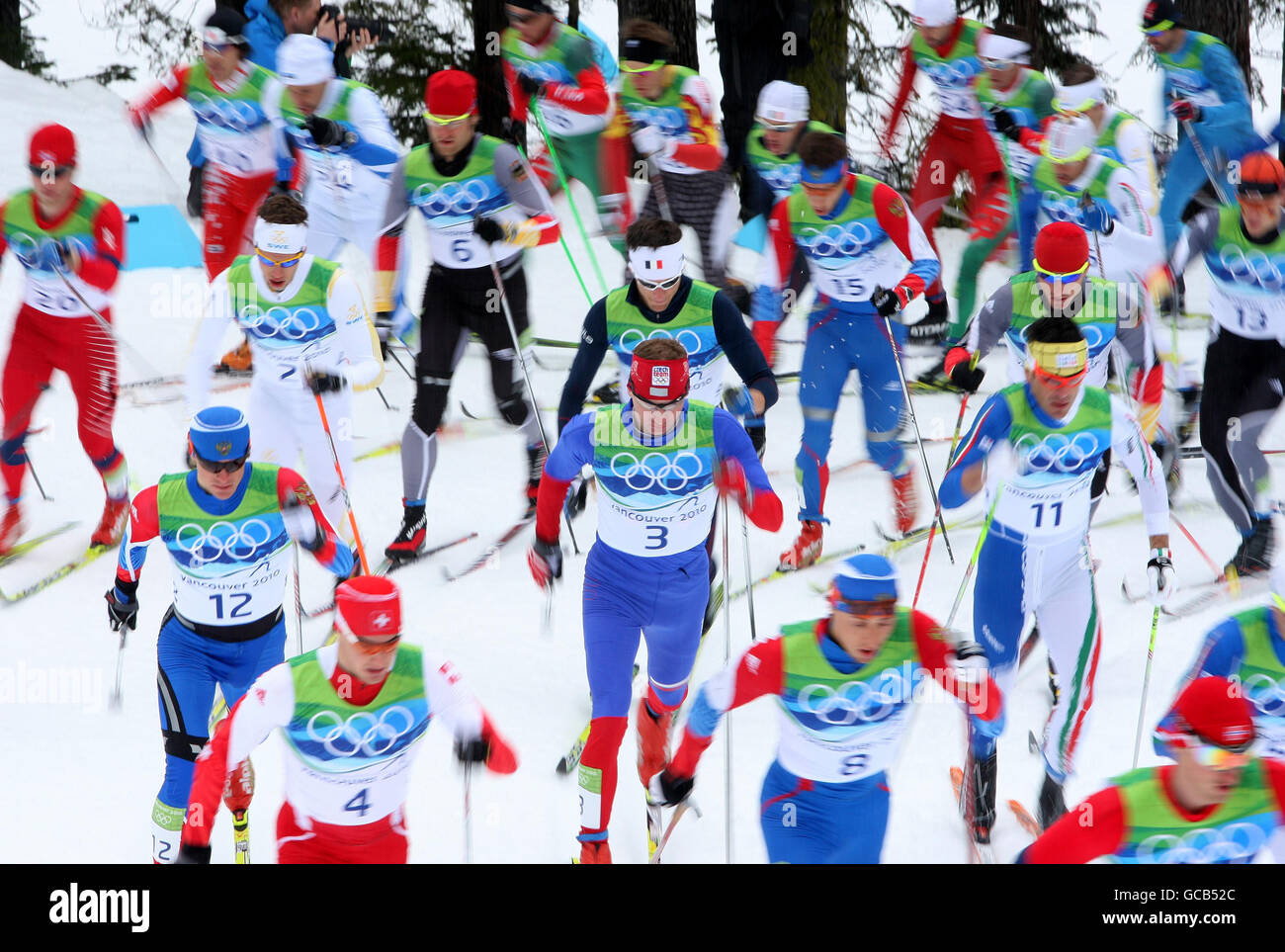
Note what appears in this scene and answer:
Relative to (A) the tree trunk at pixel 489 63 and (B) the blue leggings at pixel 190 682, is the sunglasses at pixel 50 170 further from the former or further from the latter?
(A) the tree trunk at pixel 489 63

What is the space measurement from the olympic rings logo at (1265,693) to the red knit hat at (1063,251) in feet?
7.63

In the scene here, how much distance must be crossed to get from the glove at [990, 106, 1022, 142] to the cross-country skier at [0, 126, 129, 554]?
4.71 m

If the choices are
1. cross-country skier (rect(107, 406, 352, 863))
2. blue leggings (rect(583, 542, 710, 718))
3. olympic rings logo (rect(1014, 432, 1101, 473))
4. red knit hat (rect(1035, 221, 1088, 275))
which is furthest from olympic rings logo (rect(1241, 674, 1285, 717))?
cross-country skier (rect(107, 406, 352, 863))

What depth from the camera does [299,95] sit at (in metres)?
8.09

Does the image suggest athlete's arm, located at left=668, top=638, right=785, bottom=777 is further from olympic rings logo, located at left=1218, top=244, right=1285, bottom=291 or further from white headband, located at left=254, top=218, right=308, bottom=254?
olympic rings logo, located at left=1218, top=244, right=1285, bottom=291

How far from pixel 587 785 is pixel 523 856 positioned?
1.62ft

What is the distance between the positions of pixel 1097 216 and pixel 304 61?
13.5ft

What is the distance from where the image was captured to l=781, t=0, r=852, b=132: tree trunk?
12.6m

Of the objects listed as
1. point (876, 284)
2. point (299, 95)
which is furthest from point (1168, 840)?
point (299, 95)

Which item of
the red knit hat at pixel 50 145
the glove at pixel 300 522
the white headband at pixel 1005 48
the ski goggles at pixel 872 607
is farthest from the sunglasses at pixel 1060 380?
the red knit hat at pixel 50 145

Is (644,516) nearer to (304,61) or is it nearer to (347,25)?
(304,61)

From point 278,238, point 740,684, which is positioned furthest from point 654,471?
point 278,238

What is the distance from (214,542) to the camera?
5172mm

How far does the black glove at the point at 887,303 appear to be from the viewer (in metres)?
7.09
